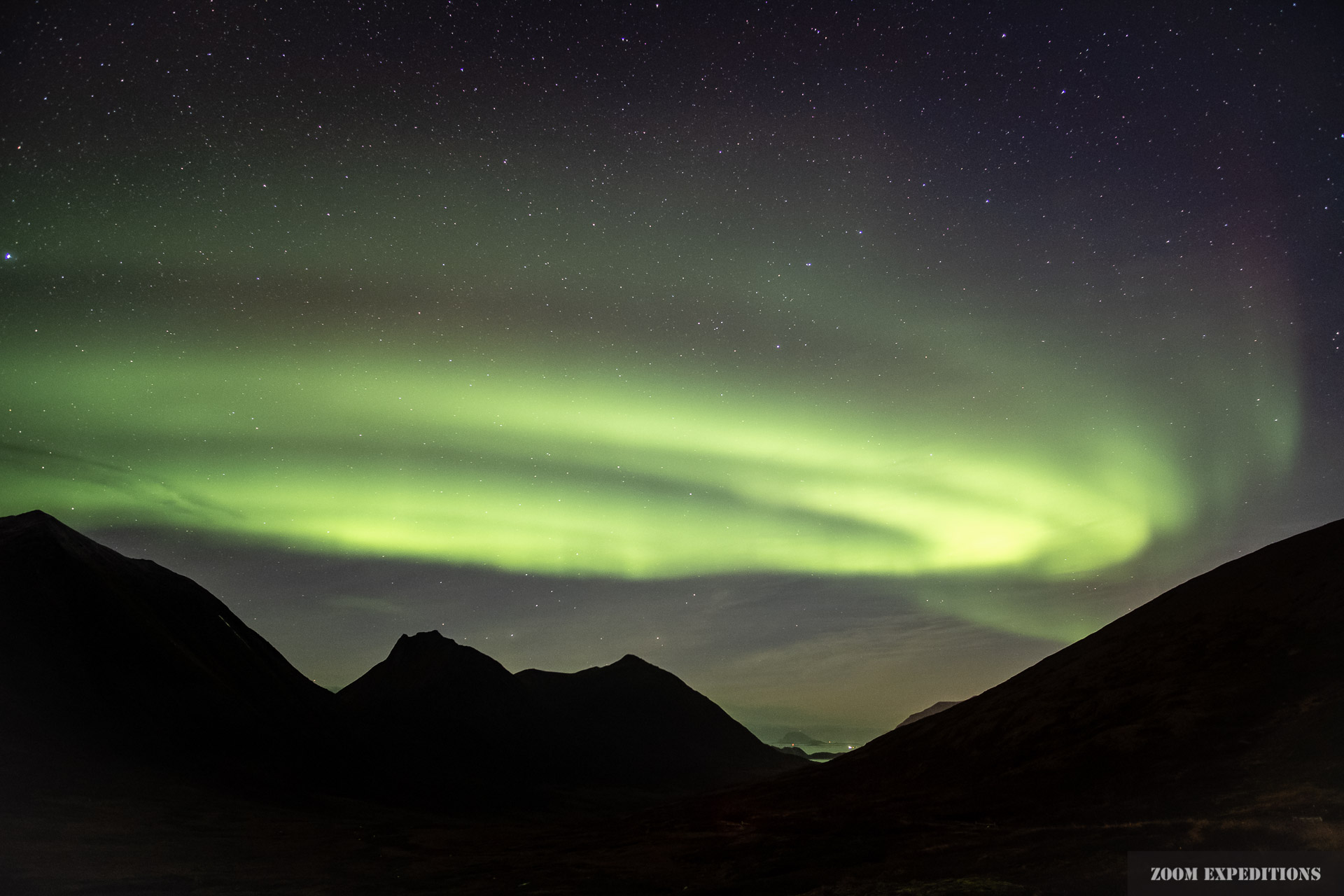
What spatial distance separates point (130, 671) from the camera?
119m

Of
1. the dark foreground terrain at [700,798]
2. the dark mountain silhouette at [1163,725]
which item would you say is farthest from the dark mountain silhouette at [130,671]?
the dark mountain silhouette at [1163,725]

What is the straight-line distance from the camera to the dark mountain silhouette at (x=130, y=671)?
347 ft

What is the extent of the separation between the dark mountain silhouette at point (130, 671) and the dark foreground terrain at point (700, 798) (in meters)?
0.42

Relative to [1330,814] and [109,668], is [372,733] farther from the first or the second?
[1330,814]

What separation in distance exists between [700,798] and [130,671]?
91.5 meters

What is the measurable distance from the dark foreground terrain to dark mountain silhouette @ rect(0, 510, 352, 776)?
417 millimetres

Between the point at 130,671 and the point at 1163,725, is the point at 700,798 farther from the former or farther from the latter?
the point at 130,671

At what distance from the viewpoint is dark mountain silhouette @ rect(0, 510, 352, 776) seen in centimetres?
10588

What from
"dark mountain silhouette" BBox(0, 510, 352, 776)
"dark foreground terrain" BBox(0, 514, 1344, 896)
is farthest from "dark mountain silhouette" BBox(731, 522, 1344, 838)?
"dark mountain silhouette" BBox(0, 510, 352, 776)

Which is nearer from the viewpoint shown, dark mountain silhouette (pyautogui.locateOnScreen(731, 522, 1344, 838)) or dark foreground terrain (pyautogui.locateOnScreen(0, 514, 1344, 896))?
dark foreground terrain (pyautogui.locateOnScreen(0, 514, 1344, 896))

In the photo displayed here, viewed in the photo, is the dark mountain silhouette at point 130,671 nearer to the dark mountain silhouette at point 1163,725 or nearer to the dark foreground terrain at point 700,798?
the dark foreground terrain at point 700,798

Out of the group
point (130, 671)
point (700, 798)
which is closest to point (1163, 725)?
point (700, 798)

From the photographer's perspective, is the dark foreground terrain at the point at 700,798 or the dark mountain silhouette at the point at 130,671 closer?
the dark foreground terrain at the point at 700,798

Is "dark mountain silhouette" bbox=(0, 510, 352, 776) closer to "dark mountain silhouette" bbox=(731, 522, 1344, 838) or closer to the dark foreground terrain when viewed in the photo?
the dark foreground terrain
